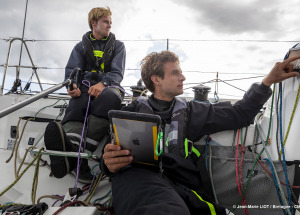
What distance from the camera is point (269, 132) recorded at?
129 centimetres

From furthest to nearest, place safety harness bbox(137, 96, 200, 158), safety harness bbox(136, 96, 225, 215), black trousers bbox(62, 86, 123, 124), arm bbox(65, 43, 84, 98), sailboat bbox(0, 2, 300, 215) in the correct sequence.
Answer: arm bbox(65, 43, 84, 98)
black trousers bbox(62, 86, 123, 124)
safety harness bbox(137, 96, 200, 158)
sailboat bbox(0, 2, 300, 215)
safety harness bbox(136, 96, 225, 215)

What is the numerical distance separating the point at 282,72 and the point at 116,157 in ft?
3.03

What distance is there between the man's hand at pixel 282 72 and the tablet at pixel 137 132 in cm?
72

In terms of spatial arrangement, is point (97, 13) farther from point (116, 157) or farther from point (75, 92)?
point (116, 157)

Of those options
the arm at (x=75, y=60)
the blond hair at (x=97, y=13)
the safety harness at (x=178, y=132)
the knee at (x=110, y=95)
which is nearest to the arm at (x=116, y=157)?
the safety harness at (x=178, y=132)

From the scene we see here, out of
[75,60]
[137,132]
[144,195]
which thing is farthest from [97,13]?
[144,195]

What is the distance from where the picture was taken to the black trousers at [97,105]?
5.02 ft

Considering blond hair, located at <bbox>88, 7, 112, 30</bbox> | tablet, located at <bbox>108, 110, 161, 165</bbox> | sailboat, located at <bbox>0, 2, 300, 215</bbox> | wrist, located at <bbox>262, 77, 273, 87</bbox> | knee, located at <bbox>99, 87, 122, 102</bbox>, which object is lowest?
sailboat, located at <bbox>0, 2, 300, 215</bbox>

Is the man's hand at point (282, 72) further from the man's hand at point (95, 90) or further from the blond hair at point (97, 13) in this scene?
the blond hair at point (97, 13)

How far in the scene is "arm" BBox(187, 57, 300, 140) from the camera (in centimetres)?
129

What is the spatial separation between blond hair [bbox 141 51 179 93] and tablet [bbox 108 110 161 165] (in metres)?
0.69

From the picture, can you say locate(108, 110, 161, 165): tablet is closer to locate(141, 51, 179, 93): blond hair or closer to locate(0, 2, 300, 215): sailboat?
locate(0, 2, 300, 215): sailboat

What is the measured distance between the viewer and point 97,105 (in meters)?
1.54

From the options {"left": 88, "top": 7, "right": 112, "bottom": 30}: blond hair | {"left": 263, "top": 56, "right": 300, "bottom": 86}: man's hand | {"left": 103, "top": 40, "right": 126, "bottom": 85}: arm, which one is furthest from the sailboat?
{"left": 88, "top": 7, "right": 112, "bottom": 30}: blond hair
